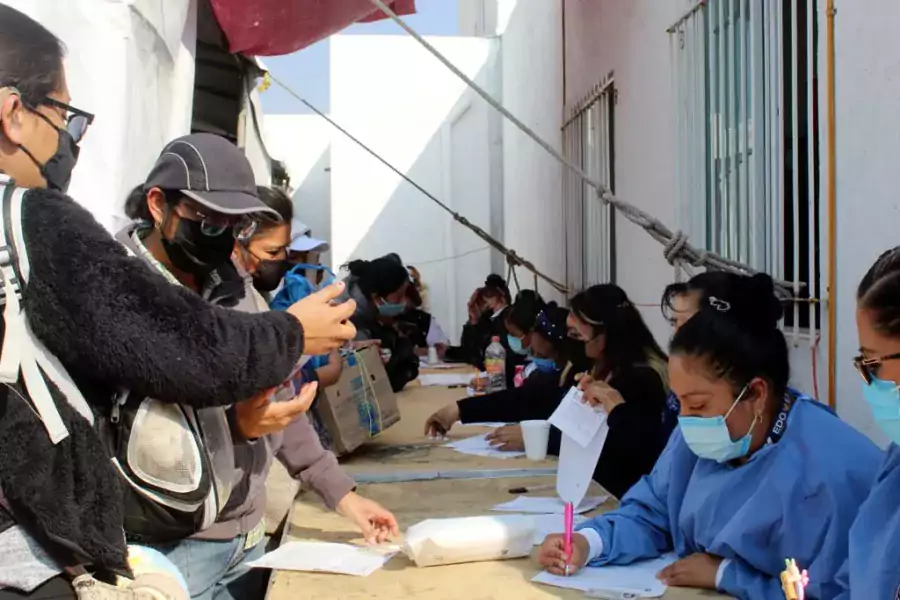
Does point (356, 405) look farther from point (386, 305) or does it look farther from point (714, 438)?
point (386, 305)

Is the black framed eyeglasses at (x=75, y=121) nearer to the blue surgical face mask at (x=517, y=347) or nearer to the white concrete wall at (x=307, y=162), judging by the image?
the blue surgical face mask at (x=517, y=347)

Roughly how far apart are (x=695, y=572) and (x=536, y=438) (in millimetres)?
1064

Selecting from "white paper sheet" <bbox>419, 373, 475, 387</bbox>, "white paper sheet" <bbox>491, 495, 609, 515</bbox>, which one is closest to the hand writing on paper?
"white paper sheet" <bbox>491, 495, 609, 515</bbox>

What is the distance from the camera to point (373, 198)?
10.5 metres

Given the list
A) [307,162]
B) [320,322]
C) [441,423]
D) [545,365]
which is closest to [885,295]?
[320,322]

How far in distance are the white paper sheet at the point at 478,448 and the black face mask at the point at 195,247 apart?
1463 millimetres

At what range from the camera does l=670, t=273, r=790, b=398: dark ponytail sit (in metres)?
1.67

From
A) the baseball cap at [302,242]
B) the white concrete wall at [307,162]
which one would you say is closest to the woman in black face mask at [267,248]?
the baseball cap at [302,242]

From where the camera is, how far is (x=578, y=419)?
84.4 inches

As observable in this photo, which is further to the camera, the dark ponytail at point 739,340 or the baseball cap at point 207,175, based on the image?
the dark ponytail at point 739,340

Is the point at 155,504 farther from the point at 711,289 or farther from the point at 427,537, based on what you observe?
the point at 711,289

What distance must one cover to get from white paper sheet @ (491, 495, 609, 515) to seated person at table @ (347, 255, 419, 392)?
77.5 inches

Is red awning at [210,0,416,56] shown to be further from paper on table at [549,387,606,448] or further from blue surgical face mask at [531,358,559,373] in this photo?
paper on table at [549,387,606,448]

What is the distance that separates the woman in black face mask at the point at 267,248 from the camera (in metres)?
2.12
